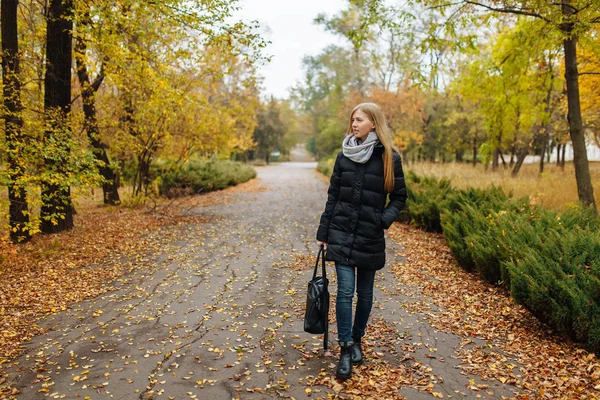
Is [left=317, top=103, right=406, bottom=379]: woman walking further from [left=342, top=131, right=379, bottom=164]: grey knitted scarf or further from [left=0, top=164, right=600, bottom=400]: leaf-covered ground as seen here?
[left=0, top=164, right=600, bottom=400]: leaf-covered ground

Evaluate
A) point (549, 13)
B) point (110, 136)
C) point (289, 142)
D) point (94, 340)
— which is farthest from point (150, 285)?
point (289, 142)

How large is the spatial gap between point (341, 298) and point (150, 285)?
3383 millimetres

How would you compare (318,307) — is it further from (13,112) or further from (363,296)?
(13,112)

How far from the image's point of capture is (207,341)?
4.09m

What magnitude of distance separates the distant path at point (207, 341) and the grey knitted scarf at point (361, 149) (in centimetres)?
177

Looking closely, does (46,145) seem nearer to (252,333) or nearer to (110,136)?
(252,333)

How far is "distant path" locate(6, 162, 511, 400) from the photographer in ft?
10.8

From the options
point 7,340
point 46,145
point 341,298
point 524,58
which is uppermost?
point 524,58

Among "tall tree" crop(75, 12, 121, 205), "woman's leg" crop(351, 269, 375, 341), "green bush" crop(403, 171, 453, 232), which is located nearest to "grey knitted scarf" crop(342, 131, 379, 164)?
"woman's leg" crop(351, 269, 375, 341)

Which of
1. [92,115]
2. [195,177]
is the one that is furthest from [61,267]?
[195,177]

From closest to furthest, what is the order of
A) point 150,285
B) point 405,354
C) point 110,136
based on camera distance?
point 405,354
point 150,285
point 110,136

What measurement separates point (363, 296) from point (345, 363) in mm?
559

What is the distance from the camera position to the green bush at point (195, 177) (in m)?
15.7

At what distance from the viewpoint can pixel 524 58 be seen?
903 centimetres
